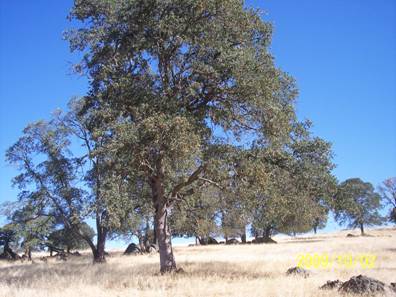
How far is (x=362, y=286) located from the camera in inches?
491

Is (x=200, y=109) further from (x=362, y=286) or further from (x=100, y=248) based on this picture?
(x=100, y=248)

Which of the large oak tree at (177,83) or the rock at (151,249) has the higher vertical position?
the large oak tree at (177,83)

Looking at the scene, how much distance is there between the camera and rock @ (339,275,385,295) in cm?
1228

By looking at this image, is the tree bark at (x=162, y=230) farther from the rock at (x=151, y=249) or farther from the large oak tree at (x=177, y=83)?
the rock at (x=151, y=249)

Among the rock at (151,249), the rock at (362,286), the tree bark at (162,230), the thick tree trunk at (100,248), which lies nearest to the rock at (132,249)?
the rock at (151,249)

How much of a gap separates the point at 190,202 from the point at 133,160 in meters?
7.93

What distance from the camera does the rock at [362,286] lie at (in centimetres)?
1228

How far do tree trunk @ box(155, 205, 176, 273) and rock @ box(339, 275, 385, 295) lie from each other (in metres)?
8.47

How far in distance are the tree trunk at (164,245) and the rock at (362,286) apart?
8.47 meters

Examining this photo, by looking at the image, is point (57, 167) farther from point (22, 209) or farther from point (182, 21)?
point (182, 21)

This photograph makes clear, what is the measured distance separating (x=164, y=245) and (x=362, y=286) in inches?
365

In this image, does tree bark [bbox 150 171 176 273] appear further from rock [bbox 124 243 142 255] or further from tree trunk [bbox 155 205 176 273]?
rock [bbox 124 243 142 255]

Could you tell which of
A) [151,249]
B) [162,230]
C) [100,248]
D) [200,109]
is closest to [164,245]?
[162,230]

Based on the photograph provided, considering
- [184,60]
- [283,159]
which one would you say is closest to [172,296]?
[283,159]
